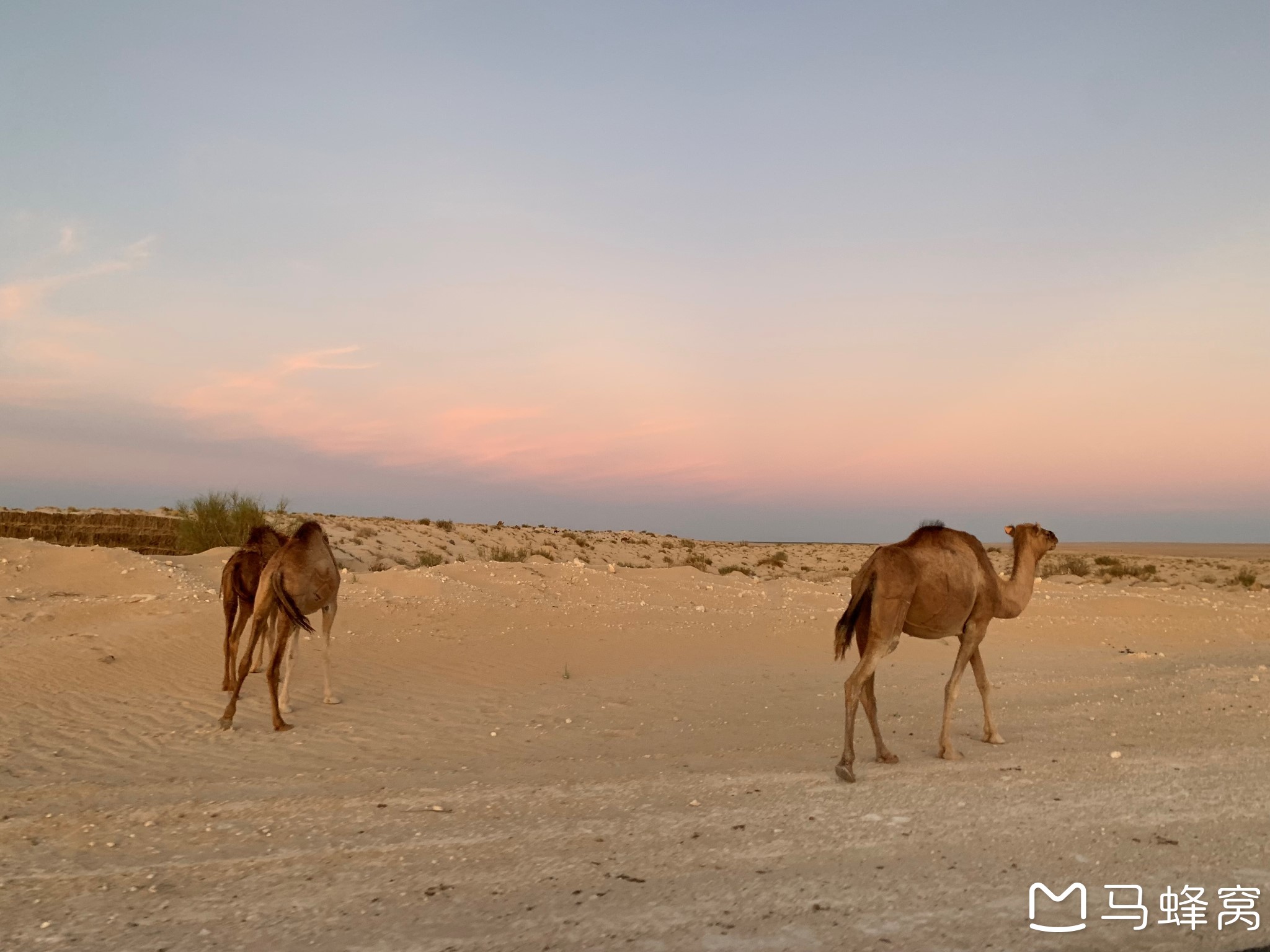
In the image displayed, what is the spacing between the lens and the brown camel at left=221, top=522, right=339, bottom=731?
10414 millimetres

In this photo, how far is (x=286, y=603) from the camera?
10617 millimetres

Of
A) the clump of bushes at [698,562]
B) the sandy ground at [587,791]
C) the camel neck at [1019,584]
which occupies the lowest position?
the sandy ground at [587,791]

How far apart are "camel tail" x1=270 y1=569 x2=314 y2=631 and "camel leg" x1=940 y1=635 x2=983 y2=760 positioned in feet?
23.2

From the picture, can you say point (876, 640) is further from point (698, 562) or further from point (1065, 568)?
point (1065, 568)

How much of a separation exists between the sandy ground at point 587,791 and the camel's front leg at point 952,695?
0.64 feet

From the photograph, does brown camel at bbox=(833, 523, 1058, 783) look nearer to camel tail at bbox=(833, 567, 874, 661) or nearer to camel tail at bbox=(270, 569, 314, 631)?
camel tail at bbox=(833, 567, 874, 661)

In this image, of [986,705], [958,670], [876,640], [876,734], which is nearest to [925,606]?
[876,640]

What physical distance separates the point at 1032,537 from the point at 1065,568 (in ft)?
121

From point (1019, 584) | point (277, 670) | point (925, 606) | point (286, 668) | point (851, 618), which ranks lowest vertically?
point (286, 668)

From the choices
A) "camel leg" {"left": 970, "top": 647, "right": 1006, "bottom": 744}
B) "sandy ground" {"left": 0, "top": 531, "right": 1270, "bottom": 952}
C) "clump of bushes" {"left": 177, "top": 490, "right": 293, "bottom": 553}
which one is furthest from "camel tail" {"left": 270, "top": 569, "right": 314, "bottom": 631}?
"clump of bushes" {"left": 177, "top": 490, "right": 293, "bottom": 553}

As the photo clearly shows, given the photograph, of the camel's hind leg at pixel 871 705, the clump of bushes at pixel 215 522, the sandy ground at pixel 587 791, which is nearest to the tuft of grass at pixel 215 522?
the clump of bushes at pixel 215 522

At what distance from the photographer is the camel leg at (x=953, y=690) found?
870cm

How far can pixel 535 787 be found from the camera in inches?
307

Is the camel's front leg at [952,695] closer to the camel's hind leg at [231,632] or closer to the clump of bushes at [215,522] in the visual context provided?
the camel's hind leg at [231,632]
